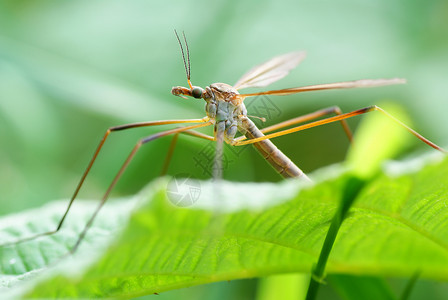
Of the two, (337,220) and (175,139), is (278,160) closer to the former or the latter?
(175,139)

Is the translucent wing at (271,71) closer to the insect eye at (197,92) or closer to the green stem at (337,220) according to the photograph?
the insect eye at (197,92)

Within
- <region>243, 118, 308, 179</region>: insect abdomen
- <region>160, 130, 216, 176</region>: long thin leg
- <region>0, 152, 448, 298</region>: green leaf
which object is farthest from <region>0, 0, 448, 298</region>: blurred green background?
<region>0, 152, 448, 298</region>: green leaf

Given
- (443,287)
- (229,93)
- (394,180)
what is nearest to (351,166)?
(394,180)

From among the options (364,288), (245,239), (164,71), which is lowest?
(364,288)

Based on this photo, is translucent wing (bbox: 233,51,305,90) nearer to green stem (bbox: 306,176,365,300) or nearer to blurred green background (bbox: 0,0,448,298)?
blurred green background (bbox: 0,0,448,298)

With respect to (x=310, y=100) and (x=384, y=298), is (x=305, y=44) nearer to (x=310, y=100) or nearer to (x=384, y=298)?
(x=310, y=100)

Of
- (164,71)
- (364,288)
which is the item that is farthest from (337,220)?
(164,71)
